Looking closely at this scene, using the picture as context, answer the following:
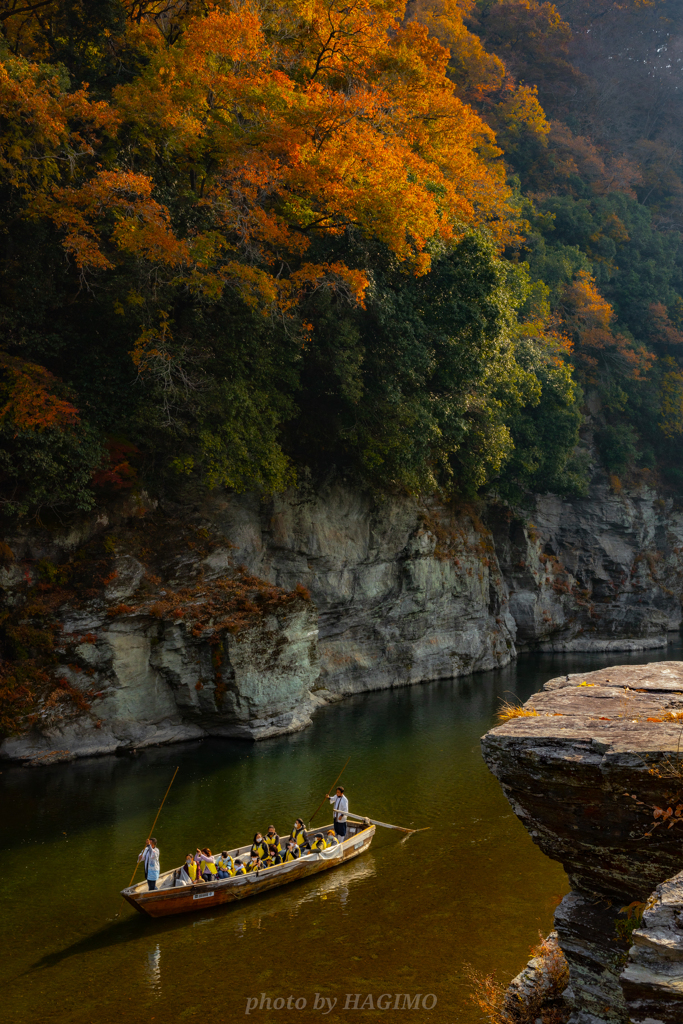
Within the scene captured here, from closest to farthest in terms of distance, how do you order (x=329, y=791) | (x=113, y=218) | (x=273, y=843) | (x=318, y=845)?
(x=273, y=843)
(x=318, y=845)
(x=329, y=791)
(x=113, y=218)

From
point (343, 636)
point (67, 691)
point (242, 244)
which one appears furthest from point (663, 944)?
point (343, 636)

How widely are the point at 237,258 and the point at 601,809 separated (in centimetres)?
1976

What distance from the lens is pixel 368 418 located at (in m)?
27.0

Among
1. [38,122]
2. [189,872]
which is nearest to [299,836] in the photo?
[189,872]

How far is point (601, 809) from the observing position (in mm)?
6535

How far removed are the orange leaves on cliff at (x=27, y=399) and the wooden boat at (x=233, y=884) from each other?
1202cm

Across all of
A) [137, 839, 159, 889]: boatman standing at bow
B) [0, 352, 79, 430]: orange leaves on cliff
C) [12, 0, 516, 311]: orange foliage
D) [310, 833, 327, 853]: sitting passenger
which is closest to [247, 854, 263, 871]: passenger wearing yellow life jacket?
[310, 833, 327, 853]: sitting passenger

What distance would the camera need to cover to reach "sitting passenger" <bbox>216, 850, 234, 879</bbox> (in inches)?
531

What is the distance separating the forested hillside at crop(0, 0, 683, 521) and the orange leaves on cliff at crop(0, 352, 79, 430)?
0.23 ft

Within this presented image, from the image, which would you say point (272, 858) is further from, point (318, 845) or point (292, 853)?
point (318, 845)

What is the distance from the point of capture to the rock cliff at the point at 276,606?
2166cm

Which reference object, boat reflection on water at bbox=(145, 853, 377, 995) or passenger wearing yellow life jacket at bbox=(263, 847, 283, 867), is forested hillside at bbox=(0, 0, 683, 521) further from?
boat reflection on water at bbox=(145, 853, 377, 995)

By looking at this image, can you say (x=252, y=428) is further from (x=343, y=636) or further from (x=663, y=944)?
(x=663, y=944)

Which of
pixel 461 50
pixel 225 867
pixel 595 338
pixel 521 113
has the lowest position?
pixel 225 867
